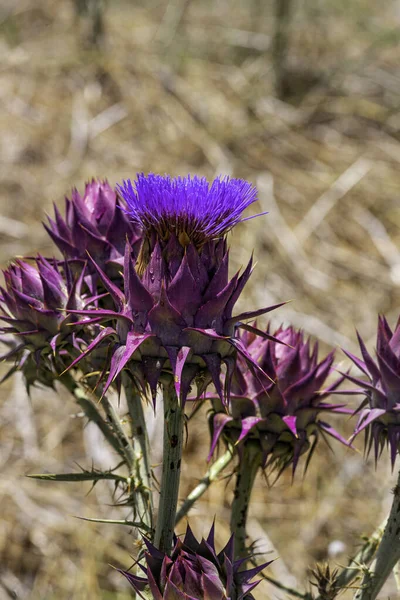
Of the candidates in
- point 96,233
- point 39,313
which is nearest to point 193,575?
point 39,313

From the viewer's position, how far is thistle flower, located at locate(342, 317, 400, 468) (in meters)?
1.54

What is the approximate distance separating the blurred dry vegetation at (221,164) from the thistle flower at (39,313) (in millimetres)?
2093

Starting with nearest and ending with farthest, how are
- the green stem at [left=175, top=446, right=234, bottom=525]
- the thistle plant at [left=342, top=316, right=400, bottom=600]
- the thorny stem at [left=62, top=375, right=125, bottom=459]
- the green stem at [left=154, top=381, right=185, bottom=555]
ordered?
Answer: the green stem at [left=154, top=381, right=185, bottom=555] < the thistle plant at [left=342, top=316, right=400, bottom=600] < the green stem at [left=175, top=446, right=234, bottom=525] < the thorny stem at [left=62, top=375, right=125, bottom=459]

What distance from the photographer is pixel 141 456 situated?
168cm

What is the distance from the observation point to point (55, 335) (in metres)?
1.70

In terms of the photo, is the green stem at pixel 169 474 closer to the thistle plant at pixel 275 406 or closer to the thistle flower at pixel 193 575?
the thistle flower at pixel 193 575

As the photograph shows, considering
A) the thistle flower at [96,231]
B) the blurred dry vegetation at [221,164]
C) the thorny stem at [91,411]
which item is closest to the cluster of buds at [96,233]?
the thistle flower at [96,231]

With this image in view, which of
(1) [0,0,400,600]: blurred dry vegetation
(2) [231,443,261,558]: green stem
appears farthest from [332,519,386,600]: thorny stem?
(1) [0,0,400,600]: blurred dry vegetation

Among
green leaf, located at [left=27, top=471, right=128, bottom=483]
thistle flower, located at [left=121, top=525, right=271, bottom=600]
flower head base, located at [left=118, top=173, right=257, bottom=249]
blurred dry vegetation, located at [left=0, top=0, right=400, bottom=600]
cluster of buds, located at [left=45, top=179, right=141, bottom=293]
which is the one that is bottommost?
thistle flower, located at [left=121, top=525, right=271, bottom=600]

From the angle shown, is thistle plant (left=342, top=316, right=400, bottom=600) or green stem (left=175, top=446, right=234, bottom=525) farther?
green stem (left=175, top=446, right=234, bottom=525)

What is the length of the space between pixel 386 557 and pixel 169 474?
535 millimetres

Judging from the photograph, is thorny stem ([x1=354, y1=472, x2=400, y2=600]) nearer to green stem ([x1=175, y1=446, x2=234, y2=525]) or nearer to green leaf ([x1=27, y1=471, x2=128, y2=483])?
green stem ([x1=175, y1=446, x2=234, y2=525])

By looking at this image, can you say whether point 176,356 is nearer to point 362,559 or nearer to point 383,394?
point 383,394

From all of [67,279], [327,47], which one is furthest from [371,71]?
[67,279]
